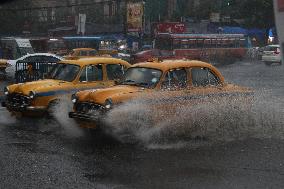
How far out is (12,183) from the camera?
6.45 meters

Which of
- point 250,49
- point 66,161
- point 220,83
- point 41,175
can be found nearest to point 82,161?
point 66,161

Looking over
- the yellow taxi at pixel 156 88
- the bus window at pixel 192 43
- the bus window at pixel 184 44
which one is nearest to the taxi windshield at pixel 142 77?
the yellow taxi at pixel 156 88

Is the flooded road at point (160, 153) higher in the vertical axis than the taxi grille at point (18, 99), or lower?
lower

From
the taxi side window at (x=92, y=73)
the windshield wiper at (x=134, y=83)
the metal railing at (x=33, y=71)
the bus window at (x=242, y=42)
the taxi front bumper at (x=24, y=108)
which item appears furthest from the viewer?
the bus window at (x=242, y=42)

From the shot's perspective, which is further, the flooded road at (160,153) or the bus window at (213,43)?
the bus window at (213,43)

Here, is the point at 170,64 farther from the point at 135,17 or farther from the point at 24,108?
the point at 135,17

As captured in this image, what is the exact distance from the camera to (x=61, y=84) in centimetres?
1136

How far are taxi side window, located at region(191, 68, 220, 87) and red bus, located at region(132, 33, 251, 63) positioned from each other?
2333 cm

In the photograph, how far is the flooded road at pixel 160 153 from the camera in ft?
21.7

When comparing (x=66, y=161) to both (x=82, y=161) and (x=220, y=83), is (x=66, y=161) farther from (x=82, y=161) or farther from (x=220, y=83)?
(x=220, y=83)

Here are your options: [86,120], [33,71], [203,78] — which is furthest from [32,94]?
[33,71]

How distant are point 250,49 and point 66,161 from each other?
41.8m

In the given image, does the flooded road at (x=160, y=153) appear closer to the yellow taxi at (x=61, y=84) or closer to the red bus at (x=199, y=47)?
the yellow taxi at (x=61, y=84)

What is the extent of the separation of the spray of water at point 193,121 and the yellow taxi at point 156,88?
154mm
